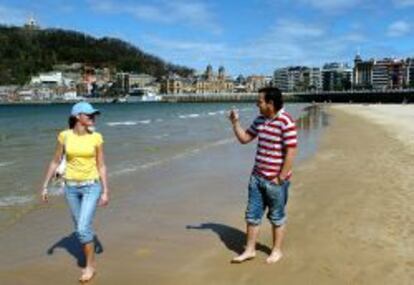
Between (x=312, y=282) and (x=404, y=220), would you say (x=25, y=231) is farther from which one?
(x=404, y=220)

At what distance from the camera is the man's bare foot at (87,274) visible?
20.6ft

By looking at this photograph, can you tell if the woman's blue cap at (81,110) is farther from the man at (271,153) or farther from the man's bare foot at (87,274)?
the man's bare foot at (87,274)

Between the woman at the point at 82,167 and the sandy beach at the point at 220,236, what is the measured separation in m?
0.72

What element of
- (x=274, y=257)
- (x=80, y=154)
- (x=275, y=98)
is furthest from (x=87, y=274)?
(x=275, y=98)

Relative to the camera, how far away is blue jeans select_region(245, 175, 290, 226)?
6.44m

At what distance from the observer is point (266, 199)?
258 inches

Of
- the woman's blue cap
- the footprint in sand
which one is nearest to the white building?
the footprint in sand

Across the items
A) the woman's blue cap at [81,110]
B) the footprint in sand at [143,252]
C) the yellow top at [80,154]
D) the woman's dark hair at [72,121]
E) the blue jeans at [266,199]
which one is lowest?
the footprint in sand at [143,252]

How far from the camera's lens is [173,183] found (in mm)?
13359

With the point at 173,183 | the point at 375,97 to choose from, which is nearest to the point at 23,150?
the point at 173,183

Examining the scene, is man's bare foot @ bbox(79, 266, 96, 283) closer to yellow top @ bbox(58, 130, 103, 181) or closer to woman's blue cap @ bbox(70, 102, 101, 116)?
yellow top @ bbox(58, 130, 103, 181)

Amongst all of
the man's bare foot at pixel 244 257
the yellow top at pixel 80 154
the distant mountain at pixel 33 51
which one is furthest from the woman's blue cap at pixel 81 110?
the distant mountain at pixel 33 51

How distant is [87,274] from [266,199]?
6.43ft

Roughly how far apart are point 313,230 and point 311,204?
6.37 feet
